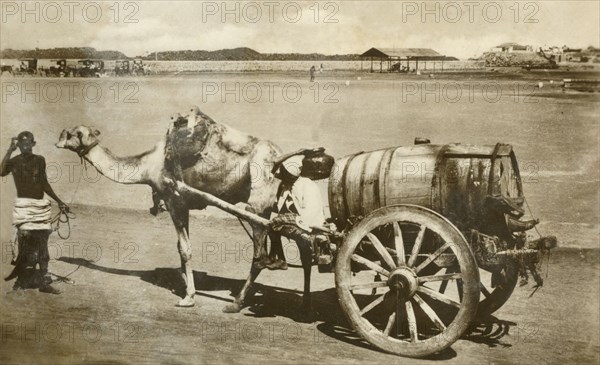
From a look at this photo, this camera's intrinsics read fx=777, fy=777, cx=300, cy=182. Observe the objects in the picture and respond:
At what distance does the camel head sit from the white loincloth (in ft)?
1.95

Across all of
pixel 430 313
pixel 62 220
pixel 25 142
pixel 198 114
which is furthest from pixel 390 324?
pixel 25 142

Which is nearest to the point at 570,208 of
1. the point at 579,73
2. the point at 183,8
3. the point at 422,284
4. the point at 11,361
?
the point at 579,73

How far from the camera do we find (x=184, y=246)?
716 cm

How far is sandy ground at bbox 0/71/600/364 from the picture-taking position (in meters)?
6.66

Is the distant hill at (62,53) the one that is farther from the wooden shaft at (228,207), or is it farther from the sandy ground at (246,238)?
the wooden shaft at (228,207)

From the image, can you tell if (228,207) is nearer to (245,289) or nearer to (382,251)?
(245,289)

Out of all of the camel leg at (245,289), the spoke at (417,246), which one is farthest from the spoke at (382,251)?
the camel leg at (245,289)

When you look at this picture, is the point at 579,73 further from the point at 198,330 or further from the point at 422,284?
the point at 198,330

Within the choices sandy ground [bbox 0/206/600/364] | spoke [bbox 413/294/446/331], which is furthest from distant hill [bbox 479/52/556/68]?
spoke [bbox 413/294/446/331]

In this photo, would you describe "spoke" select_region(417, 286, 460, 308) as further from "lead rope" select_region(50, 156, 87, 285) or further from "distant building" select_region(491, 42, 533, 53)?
"lead rope" select_region(50, 156, 87, 285)

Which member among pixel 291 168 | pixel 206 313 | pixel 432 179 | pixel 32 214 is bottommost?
pixel 206 313

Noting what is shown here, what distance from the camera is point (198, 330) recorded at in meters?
6.98

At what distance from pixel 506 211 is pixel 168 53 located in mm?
3490

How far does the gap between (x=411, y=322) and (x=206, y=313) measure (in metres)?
1.98
